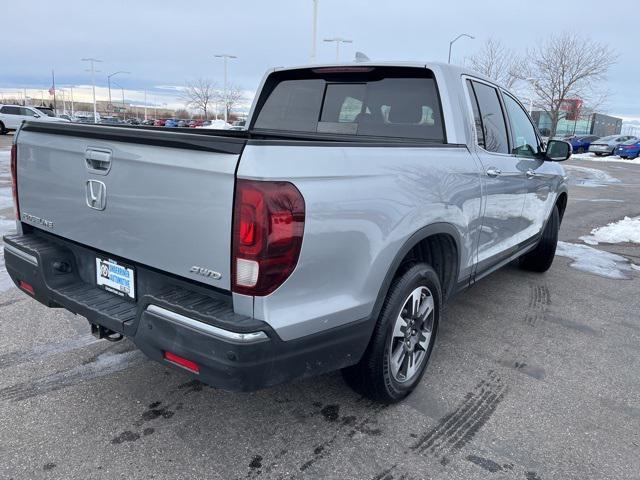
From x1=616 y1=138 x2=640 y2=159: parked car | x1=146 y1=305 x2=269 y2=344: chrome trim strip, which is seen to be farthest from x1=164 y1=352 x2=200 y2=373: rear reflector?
x1=616 y1=138 x2=640 y2=159: parked car

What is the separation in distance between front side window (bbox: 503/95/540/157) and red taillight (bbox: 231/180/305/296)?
9.58 ft

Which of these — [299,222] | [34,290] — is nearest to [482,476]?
[299,222]

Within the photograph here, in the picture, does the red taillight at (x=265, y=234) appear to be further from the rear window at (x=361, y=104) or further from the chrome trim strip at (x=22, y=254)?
the rear window at (x=361, y=104)

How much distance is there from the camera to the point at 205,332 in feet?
6.79

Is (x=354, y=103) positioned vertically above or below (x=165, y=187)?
above

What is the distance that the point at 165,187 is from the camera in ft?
7.24

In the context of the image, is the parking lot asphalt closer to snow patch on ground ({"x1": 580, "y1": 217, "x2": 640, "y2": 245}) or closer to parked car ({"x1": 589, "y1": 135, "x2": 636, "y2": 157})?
snow patch on ground ({"x1": 580, "y1": 217, "x2": 640, "y2": 245})

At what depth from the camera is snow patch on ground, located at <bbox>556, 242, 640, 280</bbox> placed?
616cm

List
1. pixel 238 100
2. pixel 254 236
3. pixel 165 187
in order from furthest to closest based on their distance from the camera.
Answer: pixel 238 100
pixel 165 187
pixel 254 236

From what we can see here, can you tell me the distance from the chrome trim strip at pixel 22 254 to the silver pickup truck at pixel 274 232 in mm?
13

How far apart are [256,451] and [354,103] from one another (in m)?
2.46

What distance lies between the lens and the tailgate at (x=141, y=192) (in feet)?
6.75

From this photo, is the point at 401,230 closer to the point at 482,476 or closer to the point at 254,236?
the point at 254,236

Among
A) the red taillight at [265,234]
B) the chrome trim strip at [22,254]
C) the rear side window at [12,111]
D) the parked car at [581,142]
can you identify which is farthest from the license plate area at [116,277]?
the parked car at [581,142]
